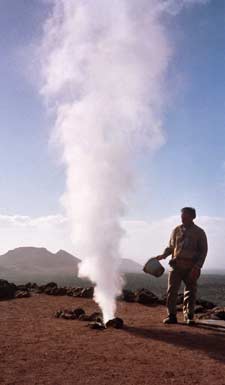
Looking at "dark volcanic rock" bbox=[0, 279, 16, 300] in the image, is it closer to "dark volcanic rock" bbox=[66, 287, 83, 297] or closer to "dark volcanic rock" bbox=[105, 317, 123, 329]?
"dark volcanic rock" bbox=[66, 287, 83, 297]

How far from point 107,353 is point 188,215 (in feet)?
14.0

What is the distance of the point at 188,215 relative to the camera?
35.8 feet

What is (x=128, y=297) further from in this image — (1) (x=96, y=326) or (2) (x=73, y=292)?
(1) (x=96, y=326)

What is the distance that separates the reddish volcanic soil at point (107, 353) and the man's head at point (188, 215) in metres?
2.21

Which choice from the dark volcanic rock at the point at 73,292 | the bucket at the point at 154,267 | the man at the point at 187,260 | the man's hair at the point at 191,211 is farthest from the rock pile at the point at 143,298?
the man's hair at the point at 191,211

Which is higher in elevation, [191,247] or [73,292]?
[191,247]

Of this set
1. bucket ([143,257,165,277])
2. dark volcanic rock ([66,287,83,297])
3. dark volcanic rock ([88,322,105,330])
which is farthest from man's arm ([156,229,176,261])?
dark volcanic rock ([66,287,83,297])

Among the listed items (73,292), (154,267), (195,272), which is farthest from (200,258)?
(73,292)

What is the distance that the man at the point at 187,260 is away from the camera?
10609 millimetres

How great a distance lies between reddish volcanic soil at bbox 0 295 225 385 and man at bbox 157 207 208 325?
63 cm

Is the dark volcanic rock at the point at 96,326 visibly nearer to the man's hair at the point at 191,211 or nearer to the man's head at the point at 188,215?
the man's head at the point at 188,215

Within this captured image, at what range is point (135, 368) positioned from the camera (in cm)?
671

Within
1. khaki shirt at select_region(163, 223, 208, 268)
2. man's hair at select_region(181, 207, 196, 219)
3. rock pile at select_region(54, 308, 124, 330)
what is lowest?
rock pile at select_region(54, 308, 124, 330)

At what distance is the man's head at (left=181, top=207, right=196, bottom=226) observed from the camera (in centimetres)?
1091
